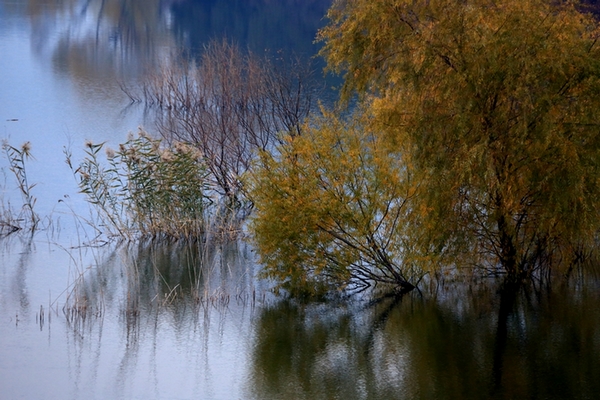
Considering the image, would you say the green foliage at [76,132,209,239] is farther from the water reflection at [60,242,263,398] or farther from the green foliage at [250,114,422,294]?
the green foliage at [250,114,422,294]

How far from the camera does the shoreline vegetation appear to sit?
9.18m

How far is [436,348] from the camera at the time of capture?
29.0ft

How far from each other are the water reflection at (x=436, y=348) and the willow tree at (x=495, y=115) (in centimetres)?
75

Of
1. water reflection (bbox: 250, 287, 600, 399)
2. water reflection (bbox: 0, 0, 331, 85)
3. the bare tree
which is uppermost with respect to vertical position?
water reflection (bbox: 0, 0, 331, 85)

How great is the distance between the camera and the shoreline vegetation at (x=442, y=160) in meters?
9.18

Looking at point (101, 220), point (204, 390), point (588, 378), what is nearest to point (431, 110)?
point (588, 378)

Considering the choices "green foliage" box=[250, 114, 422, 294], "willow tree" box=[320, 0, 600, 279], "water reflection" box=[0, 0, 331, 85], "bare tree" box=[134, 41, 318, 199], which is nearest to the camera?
"willow tree" box=[320, 0, 600, 279]

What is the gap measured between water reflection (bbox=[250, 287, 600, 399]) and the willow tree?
75cm

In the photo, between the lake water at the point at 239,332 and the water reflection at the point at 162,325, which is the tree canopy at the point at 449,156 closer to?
the lake water at the point at 239,332

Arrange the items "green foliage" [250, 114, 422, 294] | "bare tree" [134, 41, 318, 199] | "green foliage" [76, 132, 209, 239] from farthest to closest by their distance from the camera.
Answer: "bare tree" [134, 41, 318, 199] → "green foliage" [76, 132, 209, 239] → "green foliage" [250, 114, 422, 294]

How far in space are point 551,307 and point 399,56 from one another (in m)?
3.21

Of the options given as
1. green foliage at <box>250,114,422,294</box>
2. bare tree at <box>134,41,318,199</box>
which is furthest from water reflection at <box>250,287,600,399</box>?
bare tree at <box>134,41,318,199</box>

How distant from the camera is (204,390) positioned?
25.4 feet

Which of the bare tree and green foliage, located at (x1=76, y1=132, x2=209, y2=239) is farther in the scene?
the bare tree
